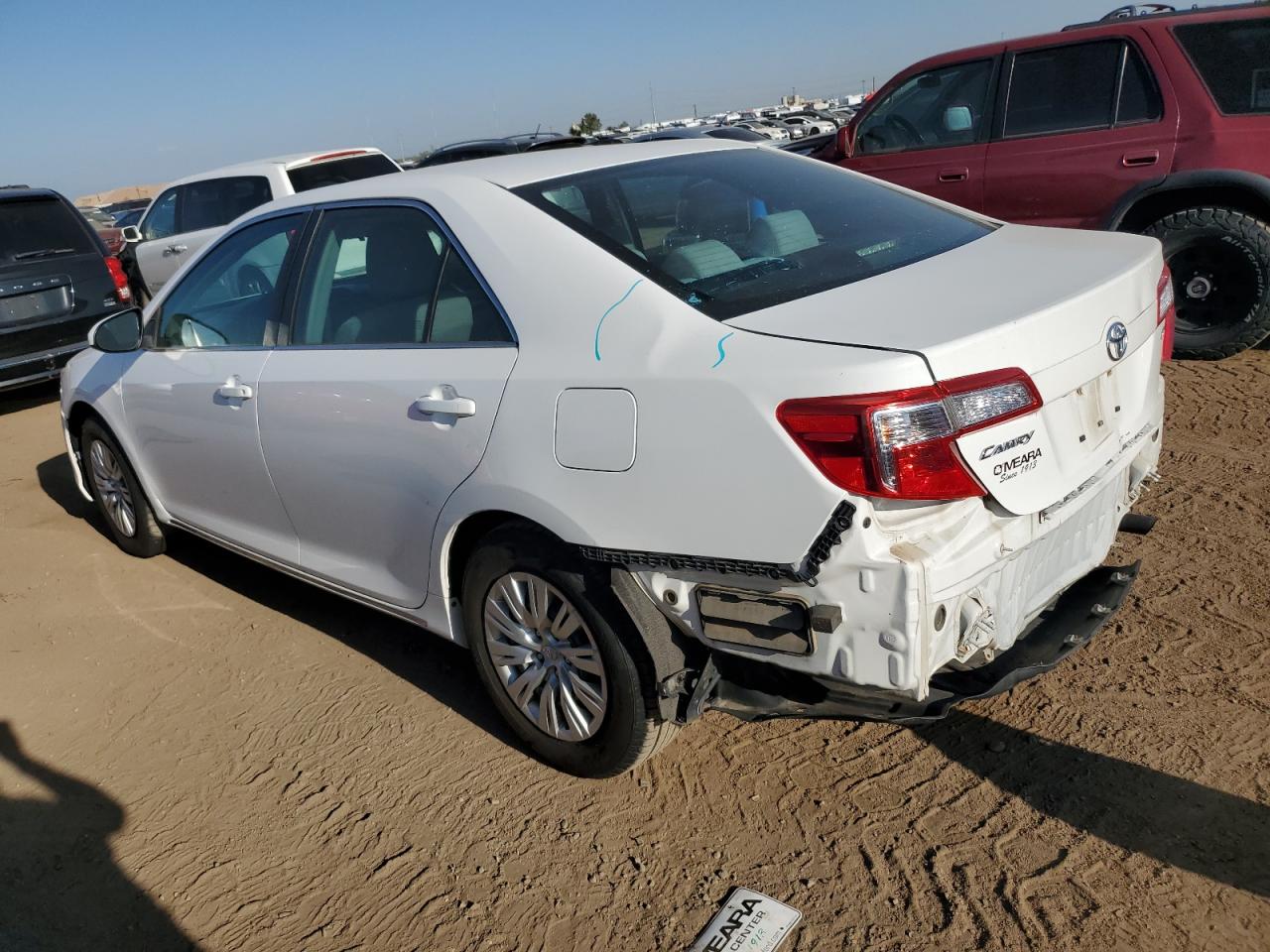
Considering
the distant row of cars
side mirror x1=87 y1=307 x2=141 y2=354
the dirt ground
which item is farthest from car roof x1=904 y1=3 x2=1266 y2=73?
side mirror x1=87 y1=307 x2=141 y2=354

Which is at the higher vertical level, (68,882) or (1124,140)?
(1124,140)

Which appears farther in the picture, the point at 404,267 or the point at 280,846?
the point at 404,267

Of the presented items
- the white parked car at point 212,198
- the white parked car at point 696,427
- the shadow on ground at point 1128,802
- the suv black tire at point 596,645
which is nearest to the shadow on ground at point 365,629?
the suv black tire at point 596,645

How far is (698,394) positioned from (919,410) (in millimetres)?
496

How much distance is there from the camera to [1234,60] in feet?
19.5

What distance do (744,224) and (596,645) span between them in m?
1.31

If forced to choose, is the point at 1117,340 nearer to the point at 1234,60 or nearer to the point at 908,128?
the point at 1234,60

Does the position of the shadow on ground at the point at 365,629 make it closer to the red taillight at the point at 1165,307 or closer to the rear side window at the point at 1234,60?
the red taillight at the point at 1165,307

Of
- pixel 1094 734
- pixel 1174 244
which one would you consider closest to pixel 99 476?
pixel 1094 734

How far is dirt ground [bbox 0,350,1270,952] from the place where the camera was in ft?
8.25

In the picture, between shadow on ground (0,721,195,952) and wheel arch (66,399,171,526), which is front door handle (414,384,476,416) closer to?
shadow on ground (0,721,195,952)

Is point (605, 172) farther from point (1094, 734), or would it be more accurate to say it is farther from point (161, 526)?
point (161, 526)

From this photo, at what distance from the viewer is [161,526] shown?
16.8ft

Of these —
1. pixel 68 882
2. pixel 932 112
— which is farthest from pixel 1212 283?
pixel 68 882
